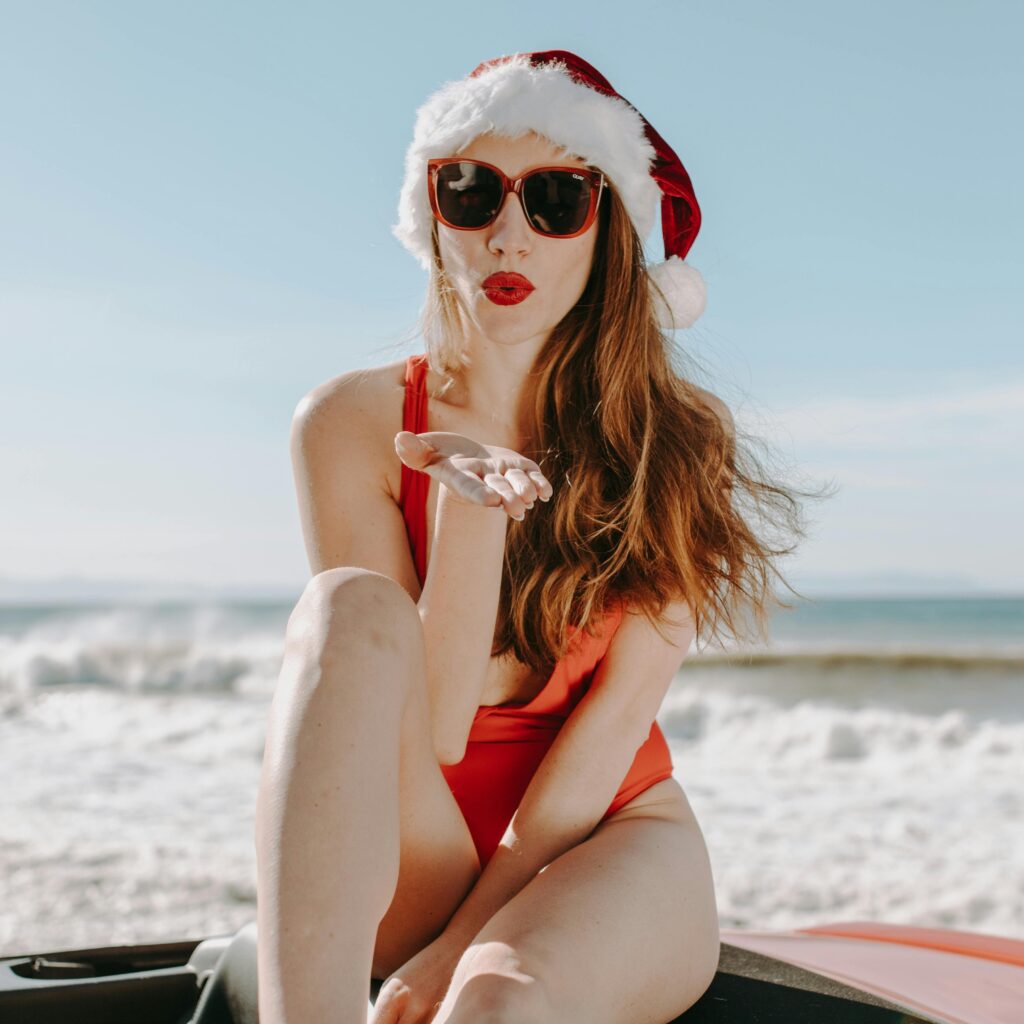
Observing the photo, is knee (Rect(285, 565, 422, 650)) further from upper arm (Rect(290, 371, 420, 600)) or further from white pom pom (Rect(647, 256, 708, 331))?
white pom pom (Rect(647, 256, 708, 331))

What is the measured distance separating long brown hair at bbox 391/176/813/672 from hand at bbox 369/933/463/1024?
62 cm

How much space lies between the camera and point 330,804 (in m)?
1.46

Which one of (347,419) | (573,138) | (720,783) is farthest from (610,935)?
(720,783)

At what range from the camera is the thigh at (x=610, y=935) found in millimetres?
1521

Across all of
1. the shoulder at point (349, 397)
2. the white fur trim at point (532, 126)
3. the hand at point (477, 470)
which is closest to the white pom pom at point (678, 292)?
the white fur trim at point (532, 126)

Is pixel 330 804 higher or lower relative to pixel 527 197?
lower

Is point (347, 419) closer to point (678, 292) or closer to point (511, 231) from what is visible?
point (511, 231)

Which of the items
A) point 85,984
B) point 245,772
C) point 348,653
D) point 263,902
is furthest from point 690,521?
point 245,772

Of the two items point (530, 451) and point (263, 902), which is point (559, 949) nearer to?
point (263, 902)

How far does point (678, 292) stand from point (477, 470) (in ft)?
3.07

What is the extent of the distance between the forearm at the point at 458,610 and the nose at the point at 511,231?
1.70 ft

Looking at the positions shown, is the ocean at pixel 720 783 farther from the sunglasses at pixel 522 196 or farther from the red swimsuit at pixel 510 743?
the sunglasses at pixel 522 196

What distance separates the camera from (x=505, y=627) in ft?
7.32

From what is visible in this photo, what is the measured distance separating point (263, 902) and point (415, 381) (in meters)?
1.21
